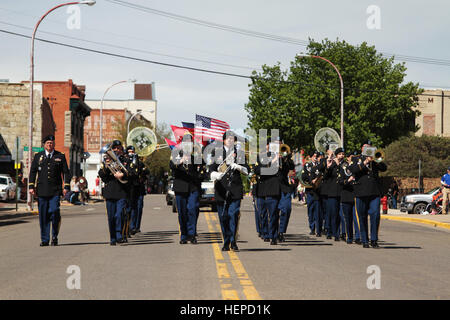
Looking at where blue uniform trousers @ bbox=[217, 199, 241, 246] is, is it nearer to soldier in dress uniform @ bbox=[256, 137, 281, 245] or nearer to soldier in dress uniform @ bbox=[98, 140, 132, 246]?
soldier in dress uniform @ bbox=[256, 137, 281, 245]

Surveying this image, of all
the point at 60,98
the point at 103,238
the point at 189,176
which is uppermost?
the point at 60,98

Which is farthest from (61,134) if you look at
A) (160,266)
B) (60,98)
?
(160,266)

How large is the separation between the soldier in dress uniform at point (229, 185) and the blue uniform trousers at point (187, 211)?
54.0 inches

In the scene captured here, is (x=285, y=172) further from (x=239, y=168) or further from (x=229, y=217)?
(x=229, y=217)

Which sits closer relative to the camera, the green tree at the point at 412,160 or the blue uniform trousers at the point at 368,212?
the blue uniform trousers at the point at 368,212

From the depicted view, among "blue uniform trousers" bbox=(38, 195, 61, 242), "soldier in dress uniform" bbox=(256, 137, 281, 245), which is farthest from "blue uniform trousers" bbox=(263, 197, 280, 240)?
"blue uniform trousers" bbox=(38, 195, 61, 242)

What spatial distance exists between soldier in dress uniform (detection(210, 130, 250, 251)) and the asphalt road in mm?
494

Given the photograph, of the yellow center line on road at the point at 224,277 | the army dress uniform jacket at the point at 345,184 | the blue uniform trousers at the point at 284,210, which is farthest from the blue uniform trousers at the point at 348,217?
the yellow center line on road at the point at 224,277

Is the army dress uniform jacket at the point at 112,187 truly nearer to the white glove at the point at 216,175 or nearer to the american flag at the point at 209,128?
the white glove at the point at 216,175

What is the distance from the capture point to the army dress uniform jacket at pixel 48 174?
14.0m

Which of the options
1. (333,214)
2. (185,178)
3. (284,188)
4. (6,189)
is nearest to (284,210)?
(284,188)

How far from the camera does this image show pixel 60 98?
7188cm
